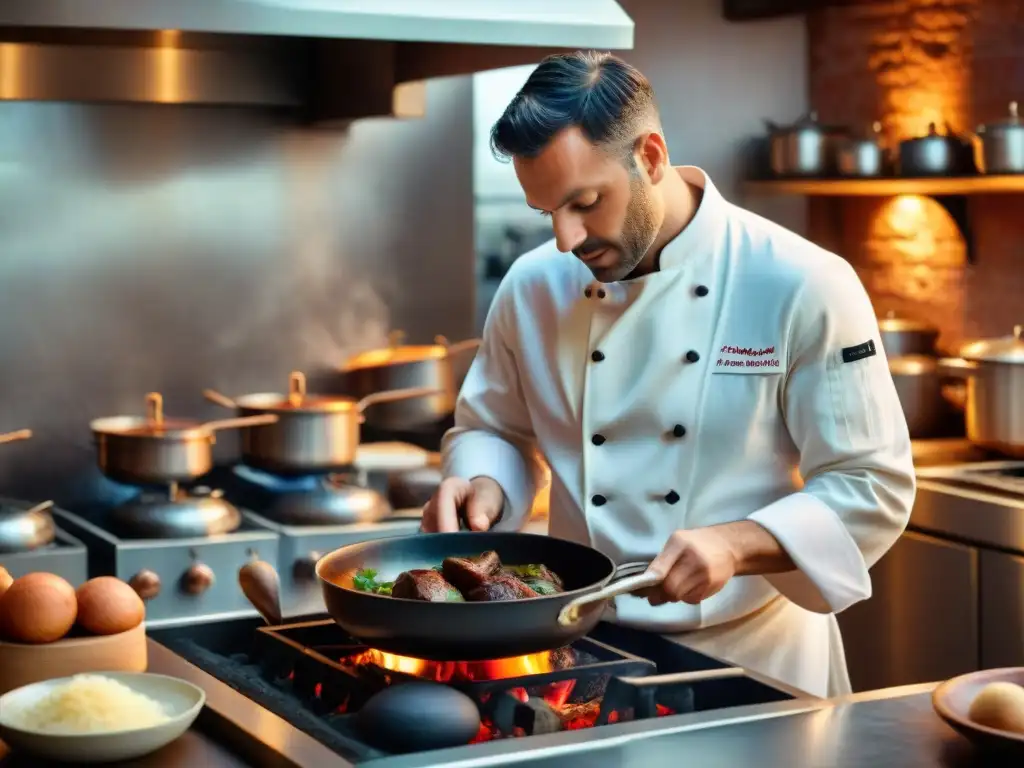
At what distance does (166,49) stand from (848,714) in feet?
8.28

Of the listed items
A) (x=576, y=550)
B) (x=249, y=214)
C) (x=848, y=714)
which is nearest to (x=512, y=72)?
(x=249, y=214)

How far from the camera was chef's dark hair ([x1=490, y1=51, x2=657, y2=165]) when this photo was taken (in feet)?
6.15

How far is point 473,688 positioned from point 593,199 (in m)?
0.65

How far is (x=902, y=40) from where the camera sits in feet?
14.2

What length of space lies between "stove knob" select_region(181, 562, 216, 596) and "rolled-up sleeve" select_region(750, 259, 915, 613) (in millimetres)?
1434

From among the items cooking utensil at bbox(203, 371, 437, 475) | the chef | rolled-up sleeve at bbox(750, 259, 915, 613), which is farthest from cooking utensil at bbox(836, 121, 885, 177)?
rolled-up sleeve at bbox(750, 259, 915, 613)

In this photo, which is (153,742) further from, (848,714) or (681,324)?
(681,324)

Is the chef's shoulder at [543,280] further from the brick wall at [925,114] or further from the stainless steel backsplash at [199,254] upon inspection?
the brick wall at [925,114]

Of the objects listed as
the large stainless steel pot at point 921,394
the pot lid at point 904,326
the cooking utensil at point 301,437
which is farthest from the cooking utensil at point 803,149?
the cooking utensil at point 301,437

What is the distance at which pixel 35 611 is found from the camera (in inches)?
66.7

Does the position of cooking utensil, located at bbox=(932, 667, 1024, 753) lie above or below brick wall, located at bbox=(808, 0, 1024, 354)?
below

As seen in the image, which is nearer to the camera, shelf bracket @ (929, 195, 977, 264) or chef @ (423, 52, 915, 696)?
chef @ (423, 52, 915, 696)

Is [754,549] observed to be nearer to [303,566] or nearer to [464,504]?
[464,504]

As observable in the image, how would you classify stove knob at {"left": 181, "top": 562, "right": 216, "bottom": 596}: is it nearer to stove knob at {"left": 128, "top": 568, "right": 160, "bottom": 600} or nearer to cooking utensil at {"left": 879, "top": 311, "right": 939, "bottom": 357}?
stove knob at {"left": 128, "top": 568, "right": 160, "bottom": 600}
